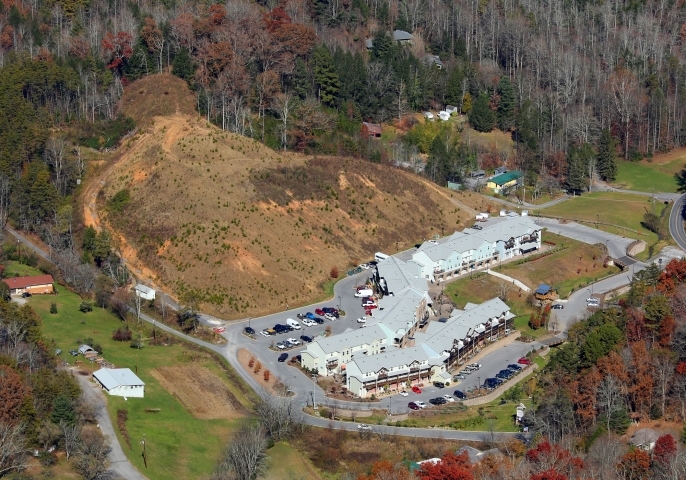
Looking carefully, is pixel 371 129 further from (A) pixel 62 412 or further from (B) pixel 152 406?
Result: (A) pixel 62 412

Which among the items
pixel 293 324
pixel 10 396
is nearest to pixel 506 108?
pixel 293 324

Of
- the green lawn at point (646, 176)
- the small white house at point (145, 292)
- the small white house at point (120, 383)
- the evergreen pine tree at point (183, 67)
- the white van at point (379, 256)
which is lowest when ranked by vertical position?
the green lawn at point (646, 176)

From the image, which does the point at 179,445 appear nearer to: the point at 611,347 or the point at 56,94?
the point at 611,347

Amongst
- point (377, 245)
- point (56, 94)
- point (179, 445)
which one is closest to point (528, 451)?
point (179, 445)

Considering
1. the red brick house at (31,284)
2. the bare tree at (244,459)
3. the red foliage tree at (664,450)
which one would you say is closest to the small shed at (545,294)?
the red foliage tree at (664,450)

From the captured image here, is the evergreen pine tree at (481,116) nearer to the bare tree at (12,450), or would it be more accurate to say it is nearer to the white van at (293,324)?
the white van at (293,324)

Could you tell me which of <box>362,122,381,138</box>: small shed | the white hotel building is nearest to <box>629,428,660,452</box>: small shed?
the white hotel building
